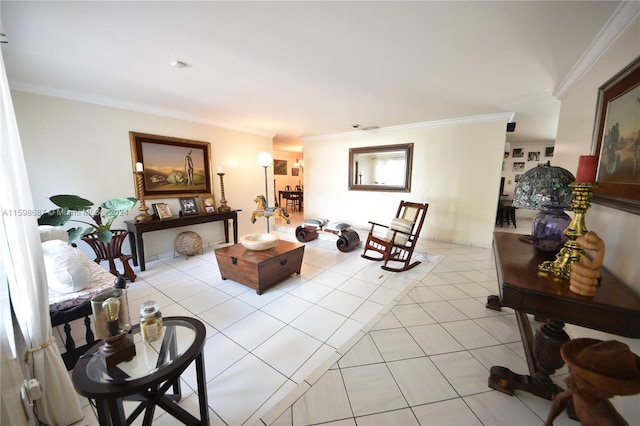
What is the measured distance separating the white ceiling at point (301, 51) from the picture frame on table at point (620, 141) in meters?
0.49

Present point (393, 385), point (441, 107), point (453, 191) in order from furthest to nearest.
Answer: point (453, 191)
point (441, 107)
point (393, 385)

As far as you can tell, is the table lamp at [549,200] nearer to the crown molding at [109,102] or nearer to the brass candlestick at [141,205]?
the brass candlestick at [141,205]

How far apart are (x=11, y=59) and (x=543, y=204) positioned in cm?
434

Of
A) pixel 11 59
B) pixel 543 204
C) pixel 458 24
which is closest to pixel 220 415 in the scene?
pixel 543 204

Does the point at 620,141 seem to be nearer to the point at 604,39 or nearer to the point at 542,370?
the point at 604,39

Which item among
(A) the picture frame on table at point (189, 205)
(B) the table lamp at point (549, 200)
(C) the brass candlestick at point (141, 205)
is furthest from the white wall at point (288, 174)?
(B) the table lamp at point (549, 200)

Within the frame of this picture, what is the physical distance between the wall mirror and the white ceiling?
1412 mm

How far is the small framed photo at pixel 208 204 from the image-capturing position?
4.02 m

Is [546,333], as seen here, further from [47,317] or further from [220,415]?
[47,317]

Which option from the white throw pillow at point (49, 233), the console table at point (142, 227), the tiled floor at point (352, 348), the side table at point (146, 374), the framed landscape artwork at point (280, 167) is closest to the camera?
the side table at point (146, 374)

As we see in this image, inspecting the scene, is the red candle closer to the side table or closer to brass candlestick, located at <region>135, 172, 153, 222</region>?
the side table

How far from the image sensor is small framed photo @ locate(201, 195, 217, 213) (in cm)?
402

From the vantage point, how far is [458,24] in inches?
59.8

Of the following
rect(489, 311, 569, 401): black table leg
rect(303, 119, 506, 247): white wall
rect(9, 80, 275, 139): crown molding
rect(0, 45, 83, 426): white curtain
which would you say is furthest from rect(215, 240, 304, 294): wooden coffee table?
rect(303, 119, 506, 247): white wall
